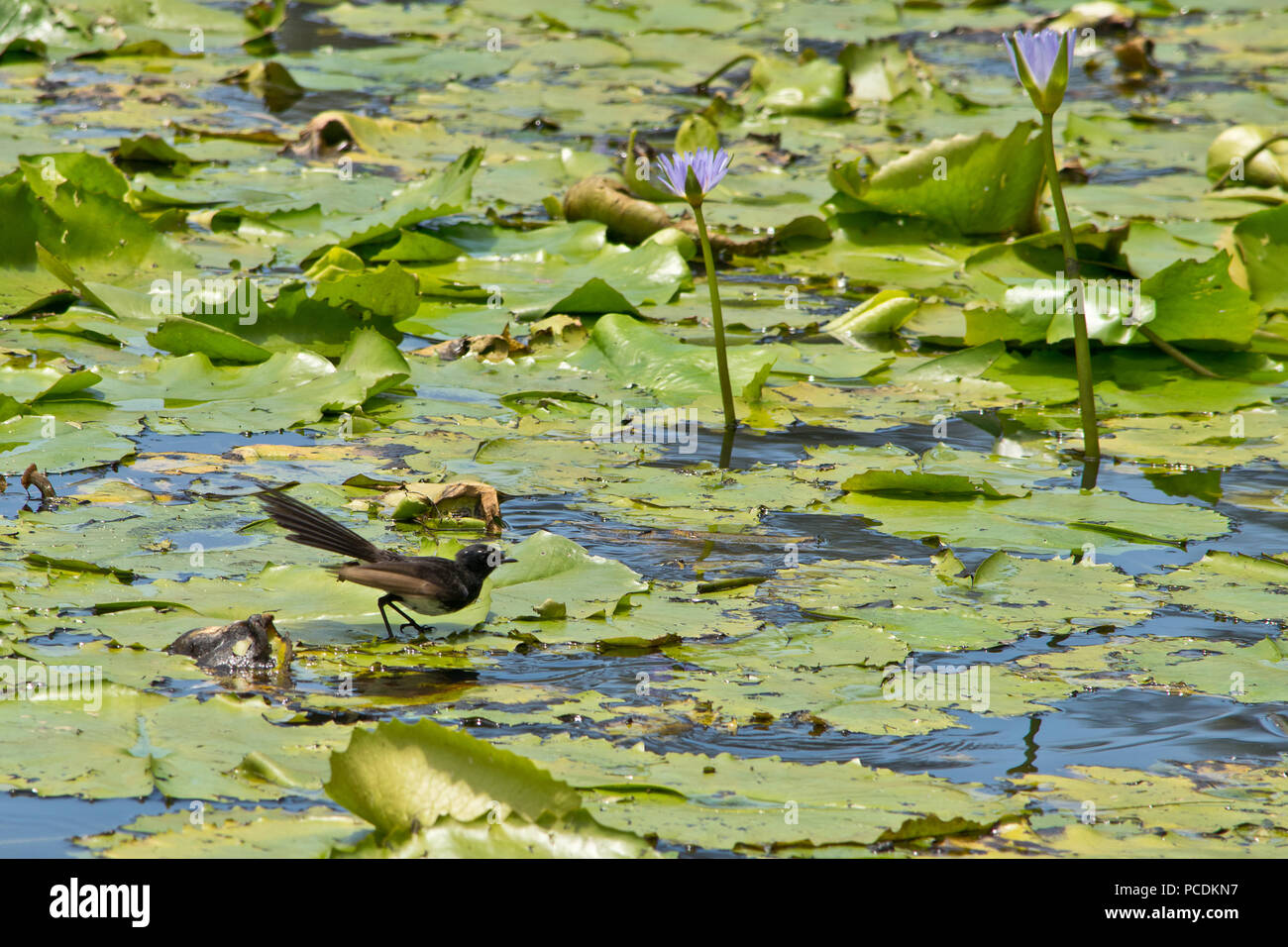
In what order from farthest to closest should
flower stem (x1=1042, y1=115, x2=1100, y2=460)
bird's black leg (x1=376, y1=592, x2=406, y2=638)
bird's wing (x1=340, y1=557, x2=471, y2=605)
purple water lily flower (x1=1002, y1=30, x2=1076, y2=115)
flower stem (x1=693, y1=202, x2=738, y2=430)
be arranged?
flower stem (x1=693, y1=202, x2=738, y2=430), flower stem (x1=1042, y1=115, x2=1100, y2=460), purple water lily flower (x1=1002, y1=30, x2=1076, y2=115), bird's black leg (x1=376, y1=592, x2=406, y2=638), bird's wing (x1=340, y1=557, x2=471, y2=605)

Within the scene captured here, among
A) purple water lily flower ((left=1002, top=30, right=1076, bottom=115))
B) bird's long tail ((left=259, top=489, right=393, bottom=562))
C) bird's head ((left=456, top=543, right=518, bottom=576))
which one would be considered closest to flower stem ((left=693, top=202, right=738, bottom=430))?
purple water lily flower ((left=1002, top=30, right=1076, bottom=115))

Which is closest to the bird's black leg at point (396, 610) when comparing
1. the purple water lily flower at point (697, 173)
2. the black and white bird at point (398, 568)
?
the black and white bird at point (398, 568)

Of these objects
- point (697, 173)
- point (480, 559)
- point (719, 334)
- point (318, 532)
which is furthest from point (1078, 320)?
point (318, 532)

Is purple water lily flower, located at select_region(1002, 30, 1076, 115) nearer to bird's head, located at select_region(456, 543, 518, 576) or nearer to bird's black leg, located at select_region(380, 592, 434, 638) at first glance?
bird's head, located at select_region(456, 543, 518, 576)

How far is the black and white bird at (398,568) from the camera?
3092mm

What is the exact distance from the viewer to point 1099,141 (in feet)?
28.5

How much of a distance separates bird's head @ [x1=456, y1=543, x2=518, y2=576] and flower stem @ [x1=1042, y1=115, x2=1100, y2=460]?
1.91 m

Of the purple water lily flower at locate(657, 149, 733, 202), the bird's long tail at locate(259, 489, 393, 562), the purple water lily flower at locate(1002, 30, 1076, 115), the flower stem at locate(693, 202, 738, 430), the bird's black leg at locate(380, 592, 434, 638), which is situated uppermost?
the purple water lily flower at locate(1002, 30, 1076, 115)

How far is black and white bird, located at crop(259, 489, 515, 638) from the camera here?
309 centimetres

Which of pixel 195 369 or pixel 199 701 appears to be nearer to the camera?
pixel 199 701

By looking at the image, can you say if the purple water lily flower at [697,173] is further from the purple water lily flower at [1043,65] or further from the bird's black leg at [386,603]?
the bird's black leg at [386,603]

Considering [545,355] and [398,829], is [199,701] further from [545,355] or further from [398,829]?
[545,355]
